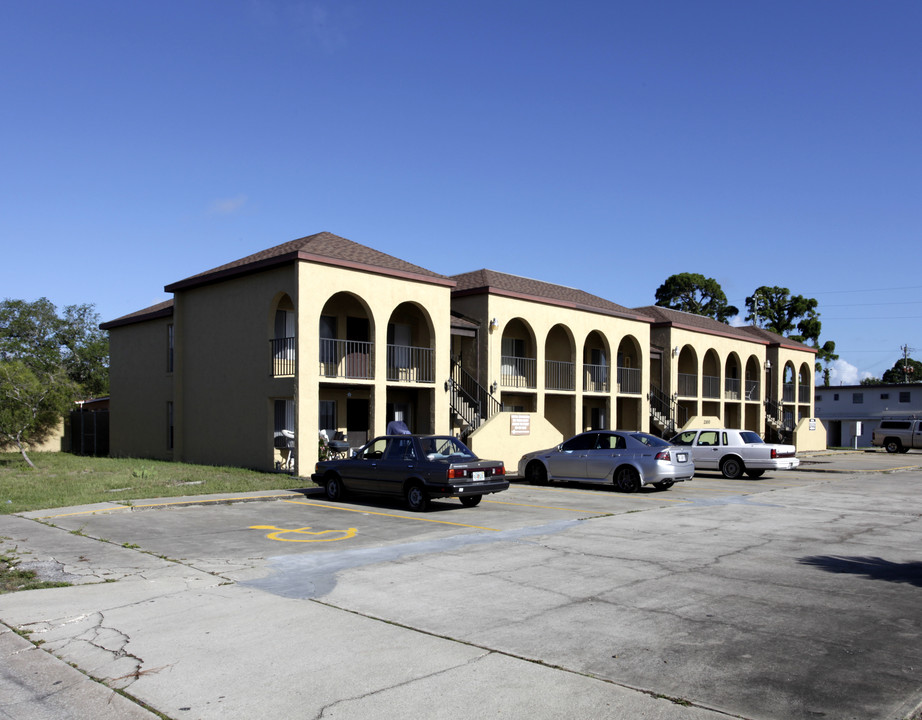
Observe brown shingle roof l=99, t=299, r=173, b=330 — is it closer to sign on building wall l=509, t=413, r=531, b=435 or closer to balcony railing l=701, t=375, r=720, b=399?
sign on building wall l=509, t=413, r=531, b=435

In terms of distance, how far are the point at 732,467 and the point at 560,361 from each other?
30.1 feet

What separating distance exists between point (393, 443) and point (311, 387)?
6.24 meters

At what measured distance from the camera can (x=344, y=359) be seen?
2428cm

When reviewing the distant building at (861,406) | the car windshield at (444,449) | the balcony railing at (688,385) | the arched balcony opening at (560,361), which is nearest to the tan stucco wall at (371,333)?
the car windshield at (444,449)

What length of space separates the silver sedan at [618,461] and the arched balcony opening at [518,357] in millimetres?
8439

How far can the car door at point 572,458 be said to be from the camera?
19.9m

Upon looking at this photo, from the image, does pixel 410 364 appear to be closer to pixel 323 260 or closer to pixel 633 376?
pixel 323 260

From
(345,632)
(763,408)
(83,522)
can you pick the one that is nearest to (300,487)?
(83,522)

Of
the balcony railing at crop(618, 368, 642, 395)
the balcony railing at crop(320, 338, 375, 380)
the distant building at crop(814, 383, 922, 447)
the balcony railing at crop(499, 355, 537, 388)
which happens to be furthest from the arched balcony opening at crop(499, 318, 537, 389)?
the distant building at crop(814, 383, 922, 447)

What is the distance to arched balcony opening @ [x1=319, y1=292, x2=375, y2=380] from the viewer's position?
2427cm

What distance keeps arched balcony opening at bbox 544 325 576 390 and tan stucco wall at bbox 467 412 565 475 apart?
4204 mm

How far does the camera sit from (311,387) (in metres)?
21.2

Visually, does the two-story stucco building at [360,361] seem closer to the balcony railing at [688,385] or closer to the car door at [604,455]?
the balcony railing at [688,385]

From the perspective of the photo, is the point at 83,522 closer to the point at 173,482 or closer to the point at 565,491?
the point at 173,482
